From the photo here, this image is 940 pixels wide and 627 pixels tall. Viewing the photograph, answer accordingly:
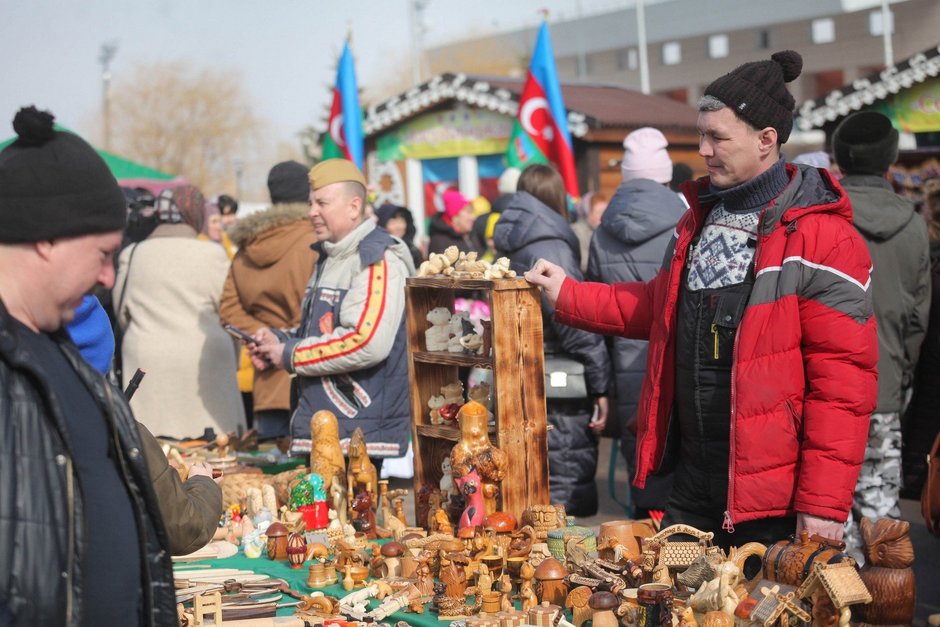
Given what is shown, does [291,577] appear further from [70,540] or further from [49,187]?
[49,187]

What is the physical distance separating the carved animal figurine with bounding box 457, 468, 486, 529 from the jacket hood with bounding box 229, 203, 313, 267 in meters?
2.34

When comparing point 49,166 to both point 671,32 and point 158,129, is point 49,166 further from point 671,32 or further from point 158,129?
point 158,129

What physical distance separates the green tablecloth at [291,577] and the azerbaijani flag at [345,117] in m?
6.94

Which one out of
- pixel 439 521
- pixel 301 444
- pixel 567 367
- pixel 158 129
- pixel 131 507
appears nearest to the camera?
pixel 131 507

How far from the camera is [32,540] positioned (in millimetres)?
1631

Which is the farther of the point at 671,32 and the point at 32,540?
the point at 671,32

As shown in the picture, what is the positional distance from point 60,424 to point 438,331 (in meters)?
2.26

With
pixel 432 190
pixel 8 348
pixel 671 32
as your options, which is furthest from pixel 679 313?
pixel 671 32

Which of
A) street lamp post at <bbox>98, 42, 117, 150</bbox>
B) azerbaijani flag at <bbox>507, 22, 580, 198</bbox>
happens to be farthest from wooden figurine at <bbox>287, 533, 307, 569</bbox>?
street lamp post at <bbox>98, 42, 117, 150</bbox>

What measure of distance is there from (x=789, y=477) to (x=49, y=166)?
1967mm

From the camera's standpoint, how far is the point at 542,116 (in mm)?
10062

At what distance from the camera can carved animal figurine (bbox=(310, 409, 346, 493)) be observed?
393cm

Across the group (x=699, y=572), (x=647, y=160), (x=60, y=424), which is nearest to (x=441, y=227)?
(x=647, y=160)

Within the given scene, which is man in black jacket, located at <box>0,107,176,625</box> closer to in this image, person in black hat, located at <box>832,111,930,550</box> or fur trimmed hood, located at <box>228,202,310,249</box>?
person in black hat, located at <box>832,111,930,550</box>
